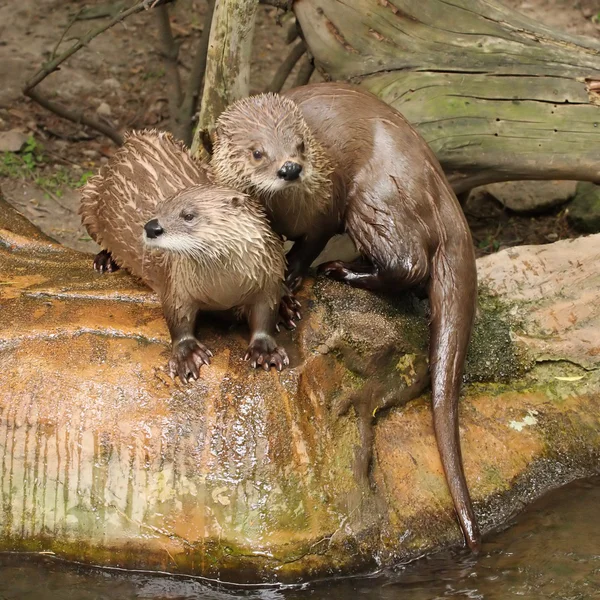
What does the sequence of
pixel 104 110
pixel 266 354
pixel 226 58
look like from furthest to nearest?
pixel 104 110
pixel 226 58
pixel 266 354

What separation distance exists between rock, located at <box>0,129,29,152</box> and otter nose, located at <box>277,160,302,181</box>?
294 centimetres

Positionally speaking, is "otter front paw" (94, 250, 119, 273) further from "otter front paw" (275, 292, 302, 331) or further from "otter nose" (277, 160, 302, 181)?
"otter nose" (277, 160, 302, 181)

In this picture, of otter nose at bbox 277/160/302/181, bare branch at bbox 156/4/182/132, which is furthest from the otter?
bare branch at bbox 156/4/182/132

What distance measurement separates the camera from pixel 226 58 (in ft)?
11.8

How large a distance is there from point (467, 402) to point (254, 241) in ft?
3.03

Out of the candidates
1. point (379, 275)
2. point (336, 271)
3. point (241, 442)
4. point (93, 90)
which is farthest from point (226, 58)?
point (93, 90)

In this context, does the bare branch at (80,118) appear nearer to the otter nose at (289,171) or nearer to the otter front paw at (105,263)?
the otter front paw at (105,263)

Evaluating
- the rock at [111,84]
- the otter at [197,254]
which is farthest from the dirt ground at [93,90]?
the otter at [197,254]

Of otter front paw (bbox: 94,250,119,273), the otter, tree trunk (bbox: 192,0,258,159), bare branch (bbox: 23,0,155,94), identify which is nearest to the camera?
the otter

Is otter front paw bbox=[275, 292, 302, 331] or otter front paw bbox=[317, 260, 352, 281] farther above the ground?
otter front paw bbox=[317, 260, 352, 281]

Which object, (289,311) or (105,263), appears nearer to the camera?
(289,311)

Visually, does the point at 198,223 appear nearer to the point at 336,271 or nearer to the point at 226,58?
the point at 336,271

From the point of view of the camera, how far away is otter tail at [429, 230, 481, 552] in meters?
2.60

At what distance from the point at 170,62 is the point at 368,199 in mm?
2477
